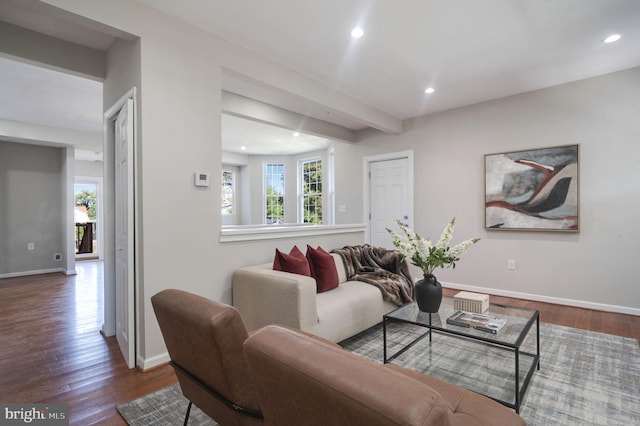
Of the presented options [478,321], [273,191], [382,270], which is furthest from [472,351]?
[273,191]

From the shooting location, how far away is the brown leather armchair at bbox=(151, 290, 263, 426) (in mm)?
1118

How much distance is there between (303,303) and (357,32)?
2282 millimetres

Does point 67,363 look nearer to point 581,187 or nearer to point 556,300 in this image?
point 556,300

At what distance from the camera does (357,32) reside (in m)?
2.68

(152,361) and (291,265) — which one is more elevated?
(291,265)

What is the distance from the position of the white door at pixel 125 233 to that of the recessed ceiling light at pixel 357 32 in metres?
1.88

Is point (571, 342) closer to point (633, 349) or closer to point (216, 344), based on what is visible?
point (633, 349)

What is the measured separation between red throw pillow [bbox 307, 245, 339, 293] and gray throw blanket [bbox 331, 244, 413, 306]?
16.6 inches

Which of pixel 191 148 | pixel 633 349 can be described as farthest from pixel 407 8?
pixel 633 349

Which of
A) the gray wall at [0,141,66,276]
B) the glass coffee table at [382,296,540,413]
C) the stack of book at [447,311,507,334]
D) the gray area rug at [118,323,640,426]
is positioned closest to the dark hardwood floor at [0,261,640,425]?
the gray area rug at [118,323,640,426]

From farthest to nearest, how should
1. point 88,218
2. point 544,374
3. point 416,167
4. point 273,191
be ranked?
A: point 273,191 → point 88,218 → point 416,167 → point 544,374

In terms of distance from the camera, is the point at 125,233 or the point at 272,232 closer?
the point at 125,233

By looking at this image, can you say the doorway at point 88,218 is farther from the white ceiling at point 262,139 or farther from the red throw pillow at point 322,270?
the red throw pillow at point 322,270

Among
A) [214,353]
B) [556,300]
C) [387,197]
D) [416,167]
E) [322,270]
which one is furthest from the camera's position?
[387,197]
